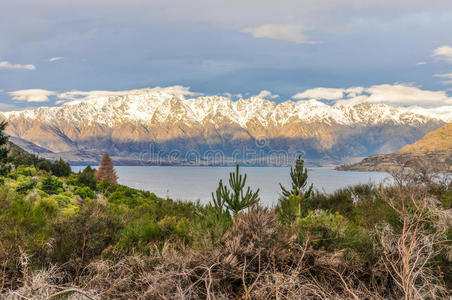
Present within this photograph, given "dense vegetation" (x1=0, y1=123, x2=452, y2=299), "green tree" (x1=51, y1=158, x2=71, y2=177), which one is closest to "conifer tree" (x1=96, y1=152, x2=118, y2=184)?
"green tree" (x1=51, y1=158, x2=71, y2=177)

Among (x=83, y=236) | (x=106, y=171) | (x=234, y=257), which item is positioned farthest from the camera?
(x=106, y=171)

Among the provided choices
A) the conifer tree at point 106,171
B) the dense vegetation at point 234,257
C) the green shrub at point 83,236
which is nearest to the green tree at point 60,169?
the conifer tree at point 106,171

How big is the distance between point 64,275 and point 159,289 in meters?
2.79

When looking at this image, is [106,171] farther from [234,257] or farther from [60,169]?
[234,257]

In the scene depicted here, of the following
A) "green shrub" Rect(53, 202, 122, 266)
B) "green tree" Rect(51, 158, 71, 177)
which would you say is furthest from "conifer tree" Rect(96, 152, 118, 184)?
"green shrub" Rect(53, 202, 122, 266)

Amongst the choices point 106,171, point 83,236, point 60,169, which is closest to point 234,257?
point 83,236

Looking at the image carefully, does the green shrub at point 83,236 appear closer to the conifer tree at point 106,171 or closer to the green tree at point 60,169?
the green tree at point 60,169

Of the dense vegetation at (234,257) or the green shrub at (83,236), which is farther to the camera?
the green shrub at (83,236)

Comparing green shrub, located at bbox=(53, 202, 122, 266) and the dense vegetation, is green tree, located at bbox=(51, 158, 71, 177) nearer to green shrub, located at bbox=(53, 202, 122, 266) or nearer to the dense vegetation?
the dense vegetation

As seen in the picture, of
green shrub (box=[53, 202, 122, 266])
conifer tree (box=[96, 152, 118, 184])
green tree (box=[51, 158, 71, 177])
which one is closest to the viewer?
green shrub (box=[53, 202, 122, 266])

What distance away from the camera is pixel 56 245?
6.96 meters

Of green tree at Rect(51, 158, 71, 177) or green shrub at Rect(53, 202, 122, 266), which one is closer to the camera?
green shrub at Rect(53, 202, 122, 266)

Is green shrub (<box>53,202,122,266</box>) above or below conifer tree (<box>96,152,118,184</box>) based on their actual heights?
above

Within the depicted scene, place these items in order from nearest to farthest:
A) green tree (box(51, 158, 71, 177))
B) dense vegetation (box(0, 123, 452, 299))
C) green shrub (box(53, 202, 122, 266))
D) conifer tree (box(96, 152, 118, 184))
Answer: dense vegetation (box(0, 123, 452, 299)) < green shrub (box(53, 202, 122, 266)) < green tree (box(51, 158, 71, 177)) < conifer tree (box(96, 152, 118, 184))
